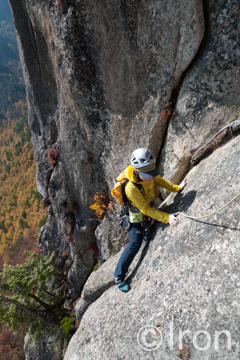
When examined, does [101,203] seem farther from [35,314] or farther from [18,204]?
[18,204]

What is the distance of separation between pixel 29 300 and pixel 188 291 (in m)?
9.78

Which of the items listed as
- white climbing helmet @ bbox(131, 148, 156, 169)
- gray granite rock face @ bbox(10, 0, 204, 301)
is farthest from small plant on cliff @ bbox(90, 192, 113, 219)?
white climbing helmet @ bbox(131, 148, 156, 169)

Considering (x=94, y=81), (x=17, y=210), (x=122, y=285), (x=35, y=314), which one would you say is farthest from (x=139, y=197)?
(x=17, y=210)

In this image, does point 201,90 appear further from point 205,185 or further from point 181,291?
point 181,291

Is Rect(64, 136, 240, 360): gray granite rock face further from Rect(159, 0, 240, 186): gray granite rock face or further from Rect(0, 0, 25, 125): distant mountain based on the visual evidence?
Rect(0, 0, 25, 125): distant mountain

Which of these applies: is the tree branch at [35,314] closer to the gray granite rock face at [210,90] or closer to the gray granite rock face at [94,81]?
the gray granite rock face at [94,81]

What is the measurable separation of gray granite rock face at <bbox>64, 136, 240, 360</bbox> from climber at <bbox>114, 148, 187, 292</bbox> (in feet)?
1.12

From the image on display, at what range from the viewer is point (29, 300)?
441 inches

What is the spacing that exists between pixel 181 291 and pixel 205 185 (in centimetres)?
236

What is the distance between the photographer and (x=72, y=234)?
12141 millimetres

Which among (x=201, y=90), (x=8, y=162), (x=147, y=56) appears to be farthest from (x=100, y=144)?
(x=8, y=162)

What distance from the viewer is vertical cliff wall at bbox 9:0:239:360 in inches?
220

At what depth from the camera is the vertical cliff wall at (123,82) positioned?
18.4 feet

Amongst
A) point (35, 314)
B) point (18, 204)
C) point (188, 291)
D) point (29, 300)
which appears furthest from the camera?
point (18, 204)
